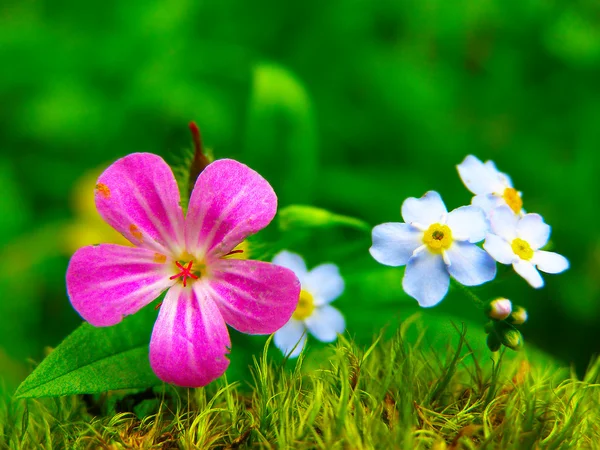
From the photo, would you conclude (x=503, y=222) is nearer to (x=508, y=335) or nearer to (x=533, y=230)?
(x=533, y=230)

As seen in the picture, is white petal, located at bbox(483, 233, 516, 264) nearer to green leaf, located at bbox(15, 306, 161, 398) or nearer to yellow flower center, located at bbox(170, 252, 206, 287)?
yellow flower center, located at bbox(170, 252, 206, 287)

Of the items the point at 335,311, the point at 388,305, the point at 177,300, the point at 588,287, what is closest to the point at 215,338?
the point at 177,300

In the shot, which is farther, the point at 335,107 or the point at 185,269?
the point at 335,107

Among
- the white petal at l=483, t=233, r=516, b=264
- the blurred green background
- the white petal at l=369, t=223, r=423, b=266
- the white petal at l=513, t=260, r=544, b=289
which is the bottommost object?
the blurred green background

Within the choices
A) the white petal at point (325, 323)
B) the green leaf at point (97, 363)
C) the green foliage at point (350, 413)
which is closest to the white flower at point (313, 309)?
the white petal at point (325, 323)

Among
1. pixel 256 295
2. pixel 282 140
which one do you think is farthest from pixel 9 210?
pixel 256 295

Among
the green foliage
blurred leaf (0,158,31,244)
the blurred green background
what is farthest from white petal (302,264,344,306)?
blurred leaf (0,158,31,244)
